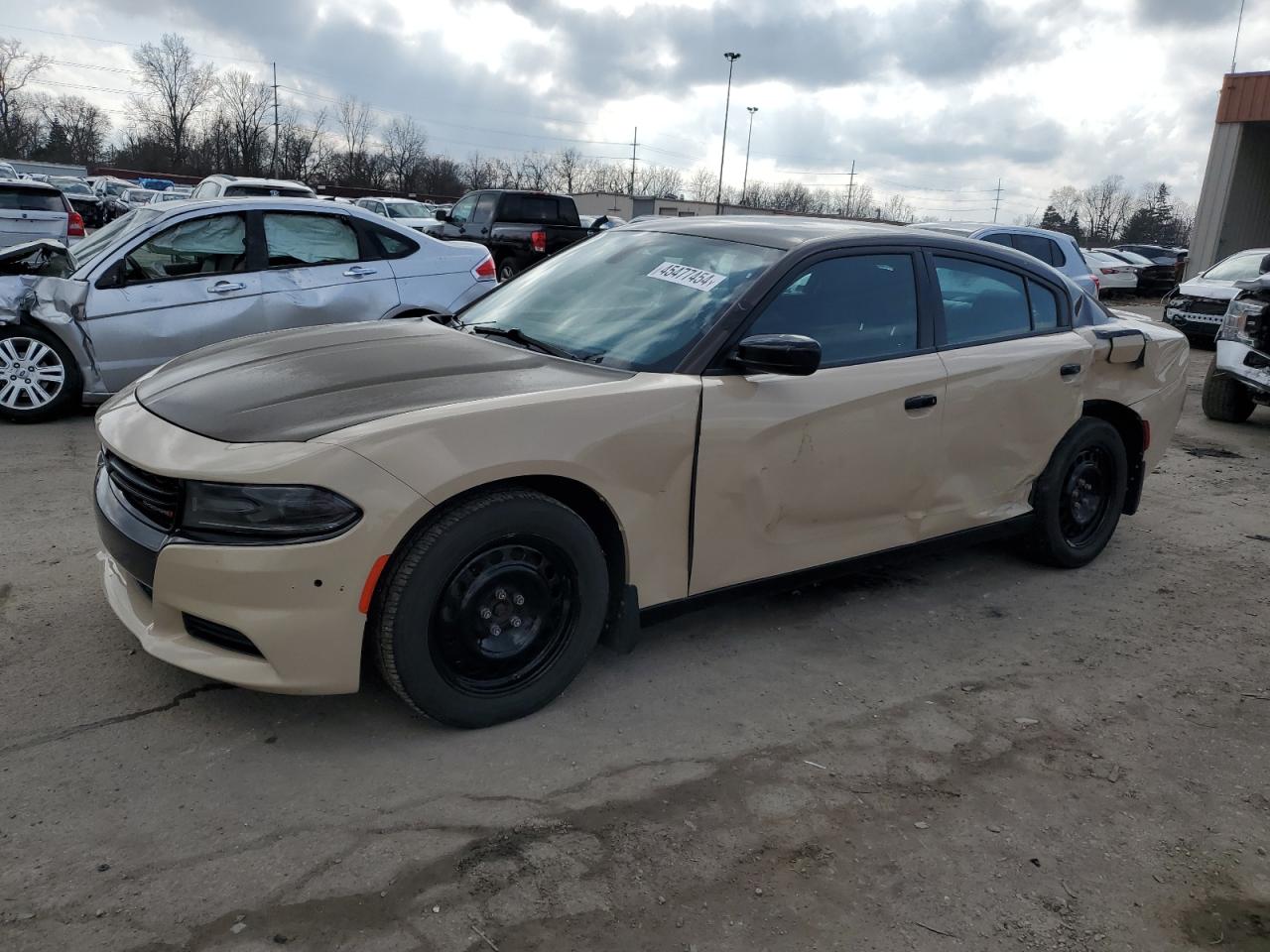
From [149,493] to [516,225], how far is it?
53.1 ft

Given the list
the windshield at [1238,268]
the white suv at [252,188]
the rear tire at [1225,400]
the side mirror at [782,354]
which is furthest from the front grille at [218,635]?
the windshield at [1238,268]

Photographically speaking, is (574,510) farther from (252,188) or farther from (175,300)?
(252,188)

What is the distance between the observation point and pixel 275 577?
2652mm

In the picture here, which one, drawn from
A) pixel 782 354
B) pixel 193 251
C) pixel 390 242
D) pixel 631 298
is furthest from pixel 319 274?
pixel 782 354

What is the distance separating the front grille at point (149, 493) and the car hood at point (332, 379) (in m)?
0.19

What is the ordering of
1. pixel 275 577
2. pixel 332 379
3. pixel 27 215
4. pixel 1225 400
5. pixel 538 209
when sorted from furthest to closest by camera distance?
1. pixel 538 209
2. pixel 27 215
3. pixel 1225 400
4. pixel 332 379
5. pixel 275 577

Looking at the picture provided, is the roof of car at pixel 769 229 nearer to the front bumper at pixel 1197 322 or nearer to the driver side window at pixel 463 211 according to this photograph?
the front bumper at pixel 1197 322

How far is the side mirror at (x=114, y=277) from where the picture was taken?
21.6ft

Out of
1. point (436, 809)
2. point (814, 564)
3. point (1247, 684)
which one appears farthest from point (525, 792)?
point (1247, 684)

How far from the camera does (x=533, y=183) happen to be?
8100cm

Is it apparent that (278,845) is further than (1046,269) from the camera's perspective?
No

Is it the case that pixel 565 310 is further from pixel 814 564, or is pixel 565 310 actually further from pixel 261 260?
pixel 261 260

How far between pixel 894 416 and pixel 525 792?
203 cm

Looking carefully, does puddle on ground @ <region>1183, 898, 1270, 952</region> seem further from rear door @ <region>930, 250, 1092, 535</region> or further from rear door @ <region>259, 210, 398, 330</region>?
rear door @ <region>259, 210, 398, 330</region>
